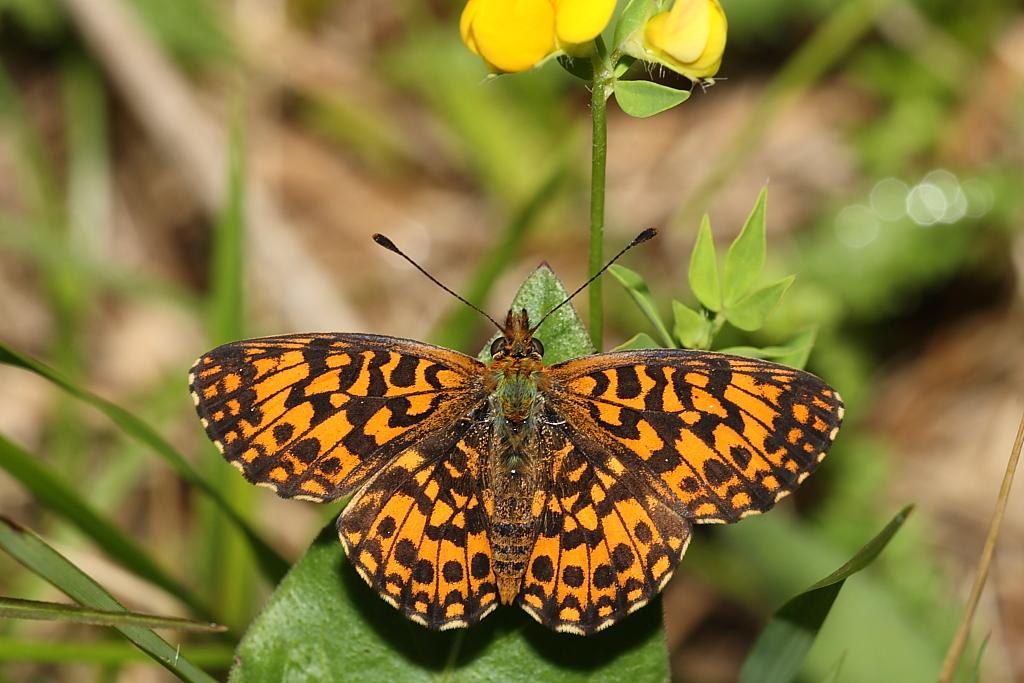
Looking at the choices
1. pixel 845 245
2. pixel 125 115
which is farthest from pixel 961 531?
pixel 125 115

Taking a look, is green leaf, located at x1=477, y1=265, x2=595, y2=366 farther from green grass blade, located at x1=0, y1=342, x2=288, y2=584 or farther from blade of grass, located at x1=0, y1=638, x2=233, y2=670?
blade of grass, located at x1=0, y1=638, x2=233, y2=670

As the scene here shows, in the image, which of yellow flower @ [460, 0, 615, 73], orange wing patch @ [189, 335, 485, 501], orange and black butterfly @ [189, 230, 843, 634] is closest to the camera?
yellow flower @ [460, 0, 615, 73]

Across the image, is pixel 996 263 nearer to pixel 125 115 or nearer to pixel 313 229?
pixel 313 229

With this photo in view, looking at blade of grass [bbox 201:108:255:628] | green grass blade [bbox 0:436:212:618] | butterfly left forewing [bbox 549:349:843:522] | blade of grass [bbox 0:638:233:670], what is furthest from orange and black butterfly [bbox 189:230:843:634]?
blade of grass [bbox 201:108:255:628]

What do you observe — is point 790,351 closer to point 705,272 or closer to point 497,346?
point 705,272

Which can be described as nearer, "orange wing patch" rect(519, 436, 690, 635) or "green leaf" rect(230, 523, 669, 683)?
"orange wing patch" rect(519, 436, 690, 635)

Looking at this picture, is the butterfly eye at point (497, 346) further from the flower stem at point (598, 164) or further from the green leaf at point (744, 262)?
the green leaf at point (744, 262)
